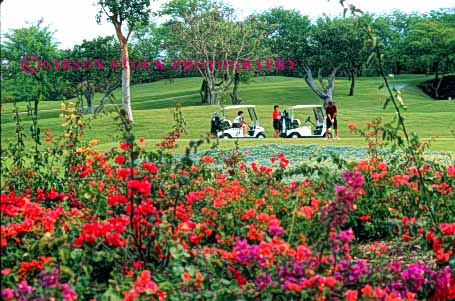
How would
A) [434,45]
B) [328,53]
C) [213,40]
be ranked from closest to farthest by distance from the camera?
[213,40] → [328,53] → [434,45]

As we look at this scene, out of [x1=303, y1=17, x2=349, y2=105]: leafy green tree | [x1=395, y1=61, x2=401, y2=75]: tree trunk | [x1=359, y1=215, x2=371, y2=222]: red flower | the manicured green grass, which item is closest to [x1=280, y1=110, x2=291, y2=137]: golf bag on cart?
the manicured green grass

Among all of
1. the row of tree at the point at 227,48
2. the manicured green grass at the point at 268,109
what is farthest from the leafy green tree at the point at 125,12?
the row of tree at the point at 227,48

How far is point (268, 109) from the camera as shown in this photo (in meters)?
39.7

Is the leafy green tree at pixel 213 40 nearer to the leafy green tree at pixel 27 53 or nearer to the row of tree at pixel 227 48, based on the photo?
the row of tree at pixel 227 48

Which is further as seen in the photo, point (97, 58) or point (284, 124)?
point (97, 58)

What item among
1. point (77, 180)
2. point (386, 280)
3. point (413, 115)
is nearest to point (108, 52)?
point (413, 115)

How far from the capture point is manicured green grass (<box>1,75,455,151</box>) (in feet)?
96.9

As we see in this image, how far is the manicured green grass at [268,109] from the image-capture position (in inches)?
1163

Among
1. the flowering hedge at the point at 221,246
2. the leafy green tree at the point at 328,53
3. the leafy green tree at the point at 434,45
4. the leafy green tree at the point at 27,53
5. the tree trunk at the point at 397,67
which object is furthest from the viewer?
the tree trunk at the point at 397,67

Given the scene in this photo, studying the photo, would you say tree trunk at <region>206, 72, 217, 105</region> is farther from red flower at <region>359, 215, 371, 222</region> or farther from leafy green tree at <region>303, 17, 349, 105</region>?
red flower at <region>359, 215, 371, 222</region>

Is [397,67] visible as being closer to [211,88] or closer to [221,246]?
[211,88]

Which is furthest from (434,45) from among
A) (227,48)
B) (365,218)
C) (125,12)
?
(365,218)

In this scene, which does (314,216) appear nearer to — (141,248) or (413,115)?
(141,248)

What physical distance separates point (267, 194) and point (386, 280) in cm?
237
